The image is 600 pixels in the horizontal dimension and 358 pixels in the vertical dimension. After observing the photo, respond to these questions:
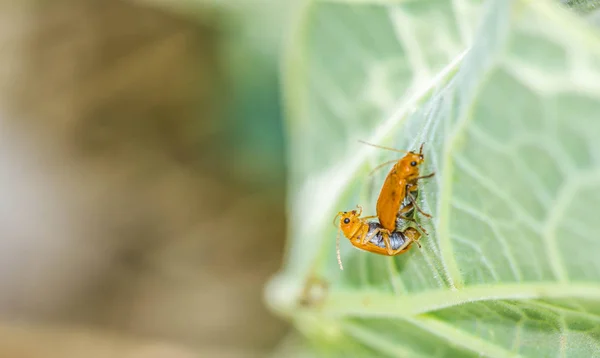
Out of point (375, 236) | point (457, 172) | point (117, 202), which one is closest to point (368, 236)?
point (375, 236)

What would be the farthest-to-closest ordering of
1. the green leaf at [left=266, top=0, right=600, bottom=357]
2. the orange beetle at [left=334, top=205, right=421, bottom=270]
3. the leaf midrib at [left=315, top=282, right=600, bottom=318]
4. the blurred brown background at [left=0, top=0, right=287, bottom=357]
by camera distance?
the blurred brown background at [left=0, top=0, right=287, bottom=357] < the orange beetle at [left=334, top=205, right=421, bottom=270] < the leaf midrib at [left=315, top=282, right=600, bottom=318] < the green leaf at [left=266, top=0, right=600, bottom=357]

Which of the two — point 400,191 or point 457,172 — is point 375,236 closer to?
point 400,191

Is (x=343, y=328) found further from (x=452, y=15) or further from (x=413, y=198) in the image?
(x=452, y=15)

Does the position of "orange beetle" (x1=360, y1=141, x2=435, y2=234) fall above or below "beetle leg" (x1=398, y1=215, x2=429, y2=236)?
above

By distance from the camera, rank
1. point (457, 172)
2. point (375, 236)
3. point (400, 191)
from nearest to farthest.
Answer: point (457, 172), point (400, 191), point (375, 236)

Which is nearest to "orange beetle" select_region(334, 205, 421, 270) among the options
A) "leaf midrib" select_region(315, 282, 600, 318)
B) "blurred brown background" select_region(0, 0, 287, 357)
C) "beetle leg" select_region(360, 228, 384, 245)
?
"beetle leg" select_region(360, 228, 384, 245)

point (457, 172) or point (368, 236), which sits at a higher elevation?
point (368, 236)

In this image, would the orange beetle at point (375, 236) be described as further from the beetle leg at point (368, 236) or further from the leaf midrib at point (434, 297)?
the leaf midrib at point (434, 297)

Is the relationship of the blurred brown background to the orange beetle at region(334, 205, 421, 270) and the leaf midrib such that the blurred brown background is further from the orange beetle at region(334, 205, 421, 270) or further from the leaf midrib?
the orange beetle at region(334, 205, 421, 270)
